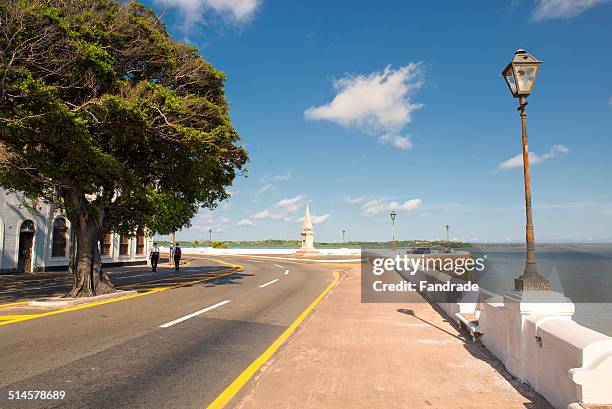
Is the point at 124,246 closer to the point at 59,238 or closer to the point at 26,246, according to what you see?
the point at 59,238

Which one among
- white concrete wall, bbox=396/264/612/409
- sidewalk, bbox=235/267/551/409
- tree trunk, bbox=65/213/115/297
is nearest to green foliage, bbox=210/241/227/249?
tree trunk, bbox=65/213/115/297

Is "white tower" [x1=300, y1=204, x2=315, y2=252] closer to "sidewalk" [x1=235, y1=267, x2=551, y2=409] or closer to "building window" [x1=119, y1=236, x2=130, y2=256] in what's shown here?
"building window" [x1=119, y1=236, x2=130, y2=256]

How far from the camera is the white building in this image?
23859mm

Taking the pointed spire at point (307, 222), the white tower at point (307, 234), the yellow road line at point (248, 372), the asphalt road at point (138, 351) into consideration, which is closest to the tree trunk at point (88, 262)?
the asphalt road at point (138, 351)

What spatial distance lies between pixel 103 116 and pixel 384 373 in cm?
1114

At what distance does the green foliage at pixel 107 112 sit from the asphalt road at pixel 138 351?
442cm

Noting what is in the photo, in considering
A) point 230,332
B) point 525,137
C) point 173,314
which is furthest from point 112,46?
point 525,137

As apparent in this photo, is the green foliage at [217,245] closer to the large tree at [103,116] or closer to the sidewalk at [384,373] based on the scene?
the large tree at [103,116]

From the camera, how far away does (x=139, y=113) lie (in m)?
12.1

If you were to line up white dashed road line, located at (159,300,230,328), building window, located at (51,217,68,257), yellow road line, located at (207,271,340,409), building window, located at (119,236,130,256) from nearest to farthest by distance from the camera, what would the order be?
yellow road line, located at (207,271,340,409) < white dashed road line, located at (159,300,230,328) < building window, located at (51,217,68,257) < building window, located at (119,236,130,256)

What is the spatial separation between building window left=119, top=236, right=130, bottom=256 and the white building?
613 cm

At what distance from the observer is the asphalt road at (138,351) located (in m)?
5.11

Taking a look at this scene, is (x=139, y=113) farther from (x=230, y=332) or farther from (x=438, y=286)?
(x=438, y=286)

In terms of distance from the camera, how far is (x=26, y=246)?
25719 millimetres
